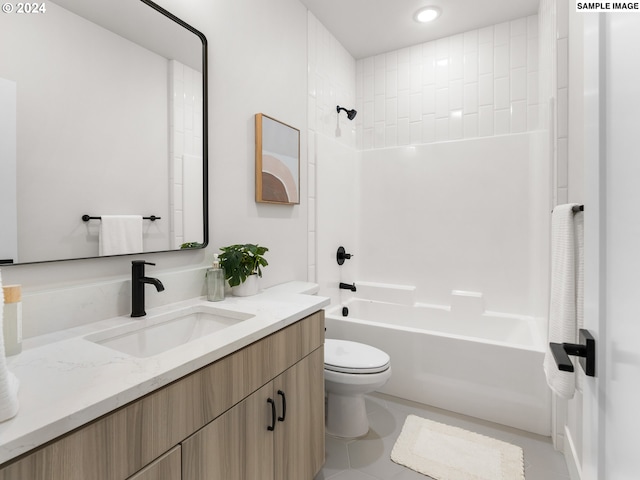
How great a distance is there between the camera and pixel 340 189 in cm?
286

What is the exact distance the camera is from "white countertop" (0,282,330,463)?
0.58 metres

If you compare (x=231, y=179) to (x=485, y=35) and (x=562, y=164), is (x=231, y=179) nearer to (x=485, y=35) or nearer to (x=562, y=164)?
(x=562, y=164)

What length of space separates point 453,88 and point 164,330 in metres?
2.70

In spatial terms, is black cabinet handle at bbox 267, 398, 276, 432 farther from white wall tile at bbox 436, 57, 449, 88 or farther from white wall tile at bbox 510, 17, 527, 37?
white wall tile at bbox 510, 17, 527, 37

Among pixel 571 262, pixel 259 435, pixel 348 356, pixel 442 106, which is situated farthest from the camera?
pixel 442 106

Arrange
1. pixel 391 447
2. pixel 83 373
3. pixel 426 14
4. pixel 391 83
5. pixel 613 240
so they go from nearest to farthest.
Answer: pixel 613 240
pixel 83 373
pixel 391 447
pixel 426 14
pixel 391 83

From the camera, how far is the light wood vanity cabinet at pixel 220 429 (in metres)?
0.65

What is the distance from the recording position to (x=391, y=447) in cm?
179

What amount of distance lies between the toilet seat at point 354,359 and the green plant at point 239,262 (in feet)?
2.14

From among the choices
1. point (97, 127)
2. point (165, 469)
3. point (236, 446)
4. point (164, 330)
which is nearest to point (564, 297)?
point (236, 446)

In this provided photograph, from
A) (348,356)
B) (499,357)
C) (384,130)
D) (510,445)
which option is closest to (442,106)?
(384,130)

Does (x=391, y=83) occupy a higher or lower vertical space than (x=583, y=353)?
higher

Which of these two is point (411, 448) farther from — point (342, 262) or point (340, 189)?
point (340, 189)

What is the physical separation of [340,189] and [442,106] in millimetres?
1067
